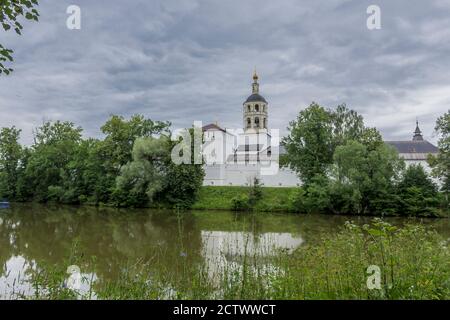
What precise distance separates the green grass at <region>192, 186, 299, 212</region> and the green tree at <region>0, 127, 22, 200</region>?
77.7 ft

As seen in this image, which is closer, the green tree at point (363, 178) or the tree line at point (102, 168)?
the green tree at point (363, 178)

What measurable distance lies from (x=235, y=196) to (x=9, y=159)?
95.6ft

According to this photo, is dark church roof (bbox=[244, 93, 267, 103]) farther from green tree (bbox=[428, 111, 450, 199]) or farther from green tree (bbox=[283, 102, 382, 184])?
green tree (bbox=[428, 111, 450, 199])

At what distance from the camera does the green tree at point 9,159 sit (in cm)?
4109

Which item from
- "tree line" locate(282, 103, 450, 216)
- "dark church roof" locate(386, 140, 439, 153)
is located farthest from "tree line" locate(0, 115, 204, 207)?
"dark church roof" locate(386, 140, 439, 153)

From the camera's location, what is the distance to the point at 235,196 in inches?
1196

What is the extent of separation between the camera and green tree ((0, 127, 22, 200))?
41.1 m

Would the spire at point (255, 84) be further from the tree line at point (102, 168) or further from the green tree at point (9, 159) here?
the green tree at point (9, 159)

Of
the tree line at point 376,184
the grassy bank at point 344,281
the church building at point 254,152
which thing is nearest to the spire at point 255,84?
the church building at point 254,152

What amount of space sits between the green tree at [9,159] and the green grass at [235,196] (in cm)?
2367

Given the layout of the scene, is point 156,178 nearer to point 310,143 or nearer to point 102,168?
point 102,168

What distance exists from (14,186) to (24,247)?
34.5m

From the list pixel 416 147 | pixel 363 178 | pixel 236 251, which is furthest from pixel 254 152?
pixel 236 251
